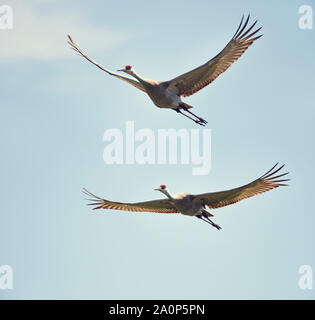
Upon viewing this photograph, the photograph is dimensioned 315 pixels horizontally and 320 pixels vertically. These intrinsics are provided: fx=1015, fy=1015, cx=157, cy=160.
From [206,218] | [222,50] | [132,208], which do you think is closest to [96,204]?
[132,208]

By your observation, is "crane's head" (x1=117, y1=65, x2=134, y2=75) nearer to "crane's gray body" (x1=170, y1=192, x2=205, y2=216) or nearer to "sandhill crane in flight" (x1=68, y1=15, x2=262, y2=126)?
"sandhill crane in flight" (x1=68, y1=15, x2=262, y2=126)

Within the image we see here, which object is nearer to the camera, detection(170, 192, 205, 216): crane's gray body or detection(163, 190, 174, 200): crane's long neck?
detection(163, 190, 174, 200): crane's long neck

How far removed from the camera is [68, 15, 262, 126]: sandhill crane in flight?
29031 millimetres

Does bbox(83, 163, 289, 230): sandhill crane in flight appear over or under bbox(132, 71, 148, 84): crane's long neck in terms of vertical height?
under

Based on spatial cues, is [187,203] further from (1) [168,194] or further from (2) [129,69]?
(2) [129,69]

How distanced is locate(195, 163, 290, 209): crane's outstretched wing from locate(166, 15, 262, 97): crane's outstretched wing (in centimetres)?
315

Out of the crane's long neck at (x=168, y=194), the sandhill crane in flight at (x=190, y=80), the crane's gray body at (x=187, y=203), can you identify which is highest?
the sandhill crane in flight at (x=190, y=80)

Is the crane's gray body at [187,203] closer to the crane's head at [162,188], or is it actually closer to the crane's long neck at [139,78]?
the crane's head at [162,188]

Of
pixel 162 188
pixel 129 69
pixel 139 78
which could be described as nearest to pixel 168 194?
pixel 162 188

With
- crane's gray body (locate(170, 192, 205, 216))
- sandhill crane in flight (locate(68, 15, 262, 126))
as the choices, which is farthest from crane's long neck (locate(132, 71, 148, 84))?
crane's gray body (locate(170, 192, 205, 216))

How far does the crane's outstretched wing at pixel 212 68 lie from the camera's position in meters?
29.0

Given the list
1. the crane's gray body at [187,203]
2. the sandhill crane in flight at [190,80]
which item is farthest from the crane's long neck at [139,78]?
the crane's gray body at [187,203]
